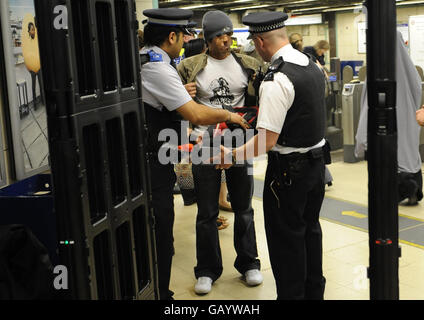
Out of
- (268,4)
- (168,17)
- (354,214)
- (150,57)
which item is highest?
(268,4)

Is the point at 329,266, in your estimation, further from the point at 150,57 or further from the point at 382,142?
the point at 382,142

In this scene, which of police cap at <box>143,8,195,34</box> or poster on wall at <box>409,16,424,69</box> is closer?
police cap at <box>143,8,195,34</box>

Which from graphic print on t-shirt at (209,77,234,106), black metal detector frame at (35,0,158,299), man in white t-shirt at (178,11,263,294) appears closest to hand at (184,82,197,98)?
man in white t-shirt at (178,11,263,294)

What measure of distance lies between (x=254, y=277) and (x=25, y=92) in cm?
193

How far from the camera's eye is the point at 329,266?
13.4 feet

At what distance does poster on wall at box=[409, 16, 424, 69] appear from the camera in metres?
13.1

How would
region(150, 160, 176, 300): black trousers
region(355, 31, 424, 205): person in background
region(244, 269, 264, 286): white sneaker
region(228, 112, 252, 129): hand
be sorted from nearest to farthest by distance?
region(150, 160, 176, 300): black trousers
region(228, 112, 252, 129): hand
region(244, 269, 264, 286): white sneaker
region(355, 31, 424, 205): person in background

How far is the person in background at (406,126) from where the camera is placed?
16.0ft

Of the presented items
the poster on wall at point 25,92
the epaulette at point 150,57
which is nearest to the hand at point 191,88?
the epaulette at point 150,57

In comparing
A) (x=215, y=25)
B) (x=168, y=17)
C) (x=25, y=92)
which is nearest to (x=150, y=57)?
(x=168, y=17)

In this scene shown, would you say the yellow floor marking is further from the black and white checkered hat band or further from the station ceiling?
the station ceiling

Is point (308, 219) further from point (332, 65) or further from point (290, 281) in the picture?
point (332, 65)

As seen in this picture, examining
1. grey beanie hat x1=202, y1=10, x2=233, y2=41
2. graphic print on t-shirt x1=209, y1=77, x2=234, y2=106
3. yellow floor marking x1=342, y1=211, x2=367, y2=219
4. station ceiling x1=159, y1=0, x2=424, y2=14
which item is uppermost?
station ceiling x1=159, y1=0, x2=424, y2=14

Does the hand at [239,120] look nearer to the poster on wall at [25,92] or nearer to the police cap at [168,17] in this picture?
the police cap at [168,17]
